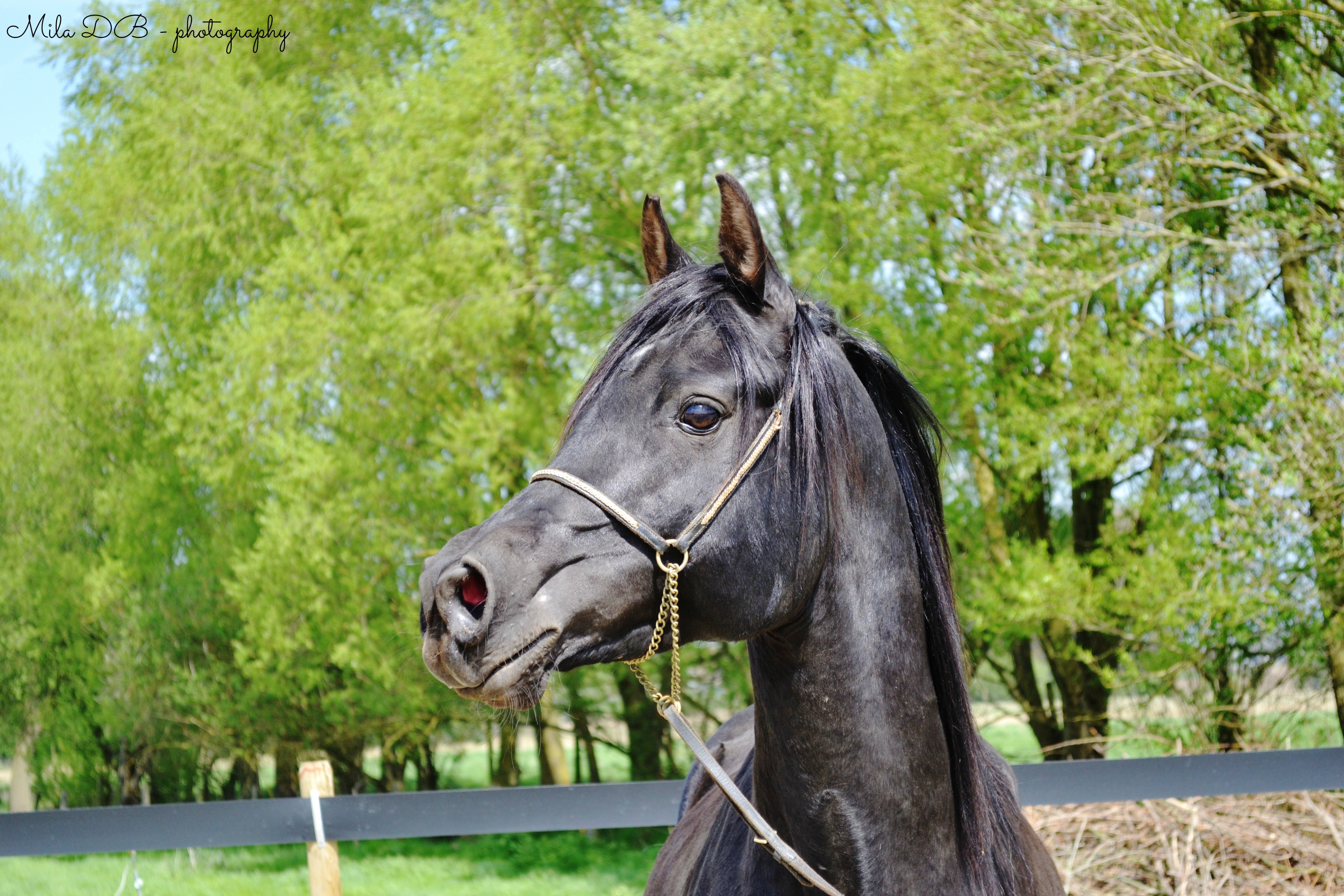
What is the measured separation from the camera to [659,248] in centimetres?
201

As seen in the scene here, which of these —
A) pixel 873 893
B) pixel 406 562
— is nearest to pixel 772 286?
pixel 873 893

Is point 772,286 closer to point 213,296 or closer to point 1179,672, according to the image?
point 1179,672

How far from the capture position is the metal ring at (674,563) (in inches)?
62.8

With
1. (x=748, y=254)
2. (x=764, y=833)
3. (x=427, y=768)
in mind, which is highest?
(x=748, y=254)

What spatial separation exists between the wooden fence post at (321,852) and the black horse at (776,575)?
2.69 metres

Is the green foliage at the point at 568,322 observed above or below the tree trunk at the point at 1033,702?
above

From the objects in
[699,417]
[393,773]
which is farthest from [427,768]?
[699,417]

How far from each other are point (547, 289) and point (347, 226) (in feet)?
9.00

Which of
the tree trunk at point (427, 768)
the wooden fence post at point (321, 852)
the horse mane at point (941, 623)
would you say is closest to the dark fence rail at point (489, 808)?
the wooden fence post at point (321, 852)

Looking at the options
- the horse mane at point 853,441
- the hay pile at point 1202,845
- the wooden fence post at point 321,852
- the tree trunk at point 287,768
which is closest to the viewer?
the horse mane at point 853,441

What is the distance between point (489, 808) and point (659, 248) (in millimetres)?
3313

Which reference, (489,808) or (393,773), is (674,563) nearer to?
(489,808)

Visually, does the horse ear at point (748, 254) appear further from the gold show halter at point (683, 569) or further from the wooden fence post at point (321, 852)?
the wooden fence post at point (321, 852)

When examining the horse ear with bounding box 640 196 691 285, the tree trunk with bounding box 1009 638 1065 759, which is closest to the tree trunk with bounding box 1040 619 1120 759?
the tree trunk with bounding box 1009 638 1065 759
